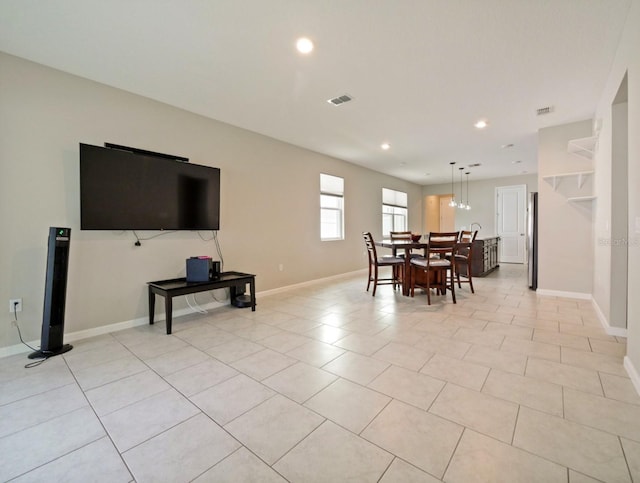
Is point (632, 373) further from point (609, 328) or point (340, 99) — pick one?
point (340, 99)

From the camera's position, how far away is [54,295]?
2527 millimetres

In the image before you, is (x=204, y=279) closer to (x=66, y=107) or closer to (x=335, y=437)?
(x=66, y=107)

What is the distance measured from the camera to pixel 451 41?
243cm

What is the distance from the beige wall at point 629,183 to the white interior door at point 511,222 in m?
5.54

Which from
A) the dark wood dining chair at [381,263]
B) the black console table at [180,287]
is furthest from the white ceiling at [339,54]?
the black console table at [180,287]

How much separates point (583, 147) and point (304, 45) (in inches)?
151

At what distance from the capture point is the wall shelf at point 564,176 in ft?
13.0

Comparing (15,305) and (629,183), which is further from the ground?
(629,183)

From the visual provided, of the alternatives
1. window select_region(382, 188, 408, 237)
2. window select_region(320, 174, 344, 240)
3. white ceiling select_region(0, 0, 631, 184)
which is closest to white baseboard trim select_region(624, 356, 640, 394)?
white ceiling select_region(0, 0, 631, 184)

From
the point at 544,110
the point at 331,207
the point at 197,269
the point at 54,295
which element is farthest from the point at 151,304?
the point at 544,110

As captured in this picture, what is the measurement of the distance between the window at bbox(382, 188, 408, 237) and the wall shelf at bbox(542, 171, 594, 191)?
3971 millimetres

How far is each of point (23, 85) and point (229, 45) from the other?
194cm

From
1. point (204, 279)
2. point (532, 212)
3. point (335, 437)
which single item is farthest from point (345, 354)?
point (532, 212)

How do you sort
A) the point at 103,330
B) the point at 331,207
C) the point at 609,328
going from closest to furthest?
the point at 609,328 → the point at 103,330 → the point at 331,207
